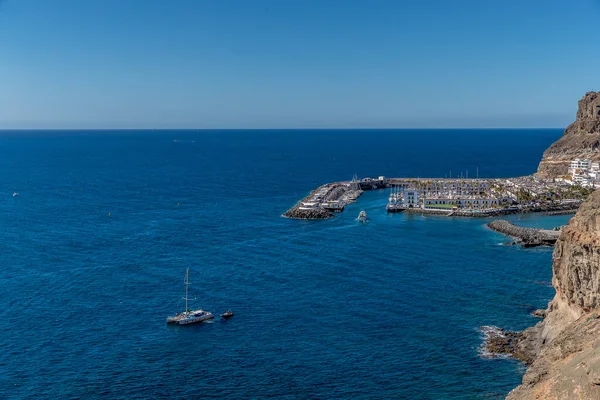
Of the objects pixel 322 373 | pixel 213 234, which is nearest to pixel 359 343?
pixel 322 373

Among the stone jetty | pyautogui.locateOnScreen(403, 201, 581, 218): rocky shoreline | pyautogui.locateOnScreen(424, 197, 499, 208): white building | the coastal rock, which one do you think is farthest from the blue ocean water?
pyautogui.locateOnScreen(424, 197, 499, 208): white building

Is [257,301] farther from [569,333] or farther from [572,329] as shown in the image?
[569,333]

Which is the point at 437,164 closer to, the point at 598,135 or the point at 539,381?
the point at 598,135

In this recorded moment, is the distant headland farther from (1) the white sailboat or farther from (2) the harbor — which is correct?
(1) the white sailboat

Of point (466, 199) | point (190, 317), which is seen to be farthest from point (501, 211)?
point (190, 317)

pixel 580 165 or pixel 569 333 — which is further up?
pixel 580 165

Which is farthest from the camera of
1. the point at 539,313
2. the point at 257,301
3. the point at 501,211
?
the point at 501,211
